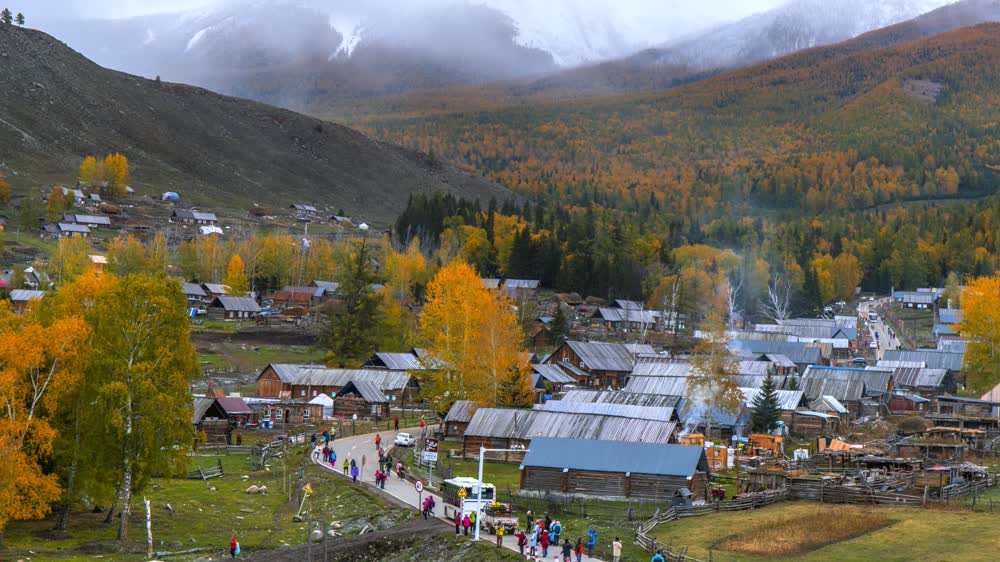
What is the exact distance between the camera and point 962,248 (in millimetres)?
192500

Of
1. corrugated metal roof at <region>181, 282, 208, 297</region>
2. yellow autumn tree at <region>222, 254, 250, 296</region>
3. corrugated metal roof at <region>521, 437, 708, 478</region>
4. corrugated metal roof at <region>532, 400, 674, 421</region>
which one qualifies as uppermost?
yellow autumn tree at <region>222, 254, 250, 296</region>

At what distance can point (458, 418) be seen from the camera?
235 feet

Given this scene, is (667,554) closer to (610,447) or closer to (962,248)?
(610,447)

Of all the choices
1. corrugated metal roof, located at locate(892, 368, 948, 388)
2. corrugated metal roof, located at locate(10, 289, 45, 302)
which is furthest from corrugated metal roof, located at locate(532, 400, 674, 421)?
corrugated metal roof, located at locate(10, 289, 45, 302)

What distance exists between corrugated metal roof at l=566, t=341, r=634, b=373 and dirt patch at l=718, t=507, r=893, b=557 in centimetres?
5735

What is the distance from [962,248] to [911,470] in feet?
488

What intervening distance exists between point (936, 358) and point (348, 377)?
5678 centimetres

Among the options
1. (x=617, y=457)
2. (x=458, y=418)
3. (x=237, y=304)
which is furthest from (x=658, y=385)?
(x=237, y=304)

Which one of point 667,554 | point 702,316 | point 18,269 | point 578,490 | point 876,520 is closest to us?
point 667,554

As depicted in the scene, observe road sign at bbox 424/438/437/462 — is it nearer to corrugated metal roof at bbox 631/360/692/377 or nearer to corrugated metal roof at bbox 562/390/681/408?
corrugated metal roof at bbox 562/390/681/408

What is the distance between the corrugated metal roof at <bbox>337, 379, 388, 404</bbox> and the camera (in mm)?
84812

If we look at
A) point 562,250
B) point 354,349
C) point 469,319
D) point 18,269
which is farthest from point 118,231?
point 469,319

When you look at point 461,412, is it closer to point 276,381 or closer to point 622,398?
point 622,398

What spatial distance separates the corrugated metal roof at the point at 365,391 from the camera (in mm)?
84812
